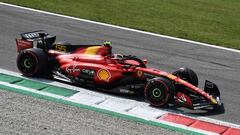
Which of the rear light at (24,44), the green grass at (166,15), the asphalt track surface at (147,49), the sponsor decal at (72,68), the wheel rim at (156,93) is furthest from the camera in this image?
the green grass at (166,15)

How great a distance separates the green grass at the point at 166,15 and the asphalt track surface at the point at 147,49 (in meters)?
1.09

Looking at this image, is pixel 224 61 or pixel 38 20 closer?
pixel 224 61

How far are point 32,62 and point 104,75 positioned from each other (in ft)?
5.51

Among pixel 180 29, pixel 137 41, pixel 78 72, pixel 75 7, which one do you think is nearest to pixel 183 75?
pixel 78 72

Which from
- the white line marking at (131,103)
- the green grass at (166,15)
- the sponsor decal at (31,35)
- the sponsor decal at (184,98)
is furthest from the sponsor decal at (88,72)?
the green grass at (166,15)

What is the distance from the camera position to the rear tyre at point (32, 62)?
10.9 meters

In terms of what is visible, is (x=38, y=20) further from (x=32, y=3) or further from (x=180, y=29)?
(x=180, y=29)

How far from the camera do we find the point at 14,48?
528 inches

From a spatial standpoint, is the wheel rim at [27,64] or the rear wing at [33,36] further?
the rear wing at [33,36]

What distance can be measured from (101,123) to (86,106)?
90cm

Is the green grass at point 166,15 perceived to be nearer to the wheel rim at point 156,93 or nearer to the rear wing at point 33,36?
the rear wing at point 33,36

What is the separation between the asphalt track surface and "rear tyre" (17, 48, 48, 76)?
2.36 ft

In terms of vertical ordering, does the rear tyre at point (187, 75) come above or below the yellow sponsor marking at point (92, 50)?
below

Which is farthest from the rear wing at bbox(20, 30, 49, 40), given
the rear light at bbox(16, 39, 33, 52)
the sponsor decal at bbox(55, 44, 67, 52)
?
the sponsor decal at bbox(55, 44, 67, 52)
